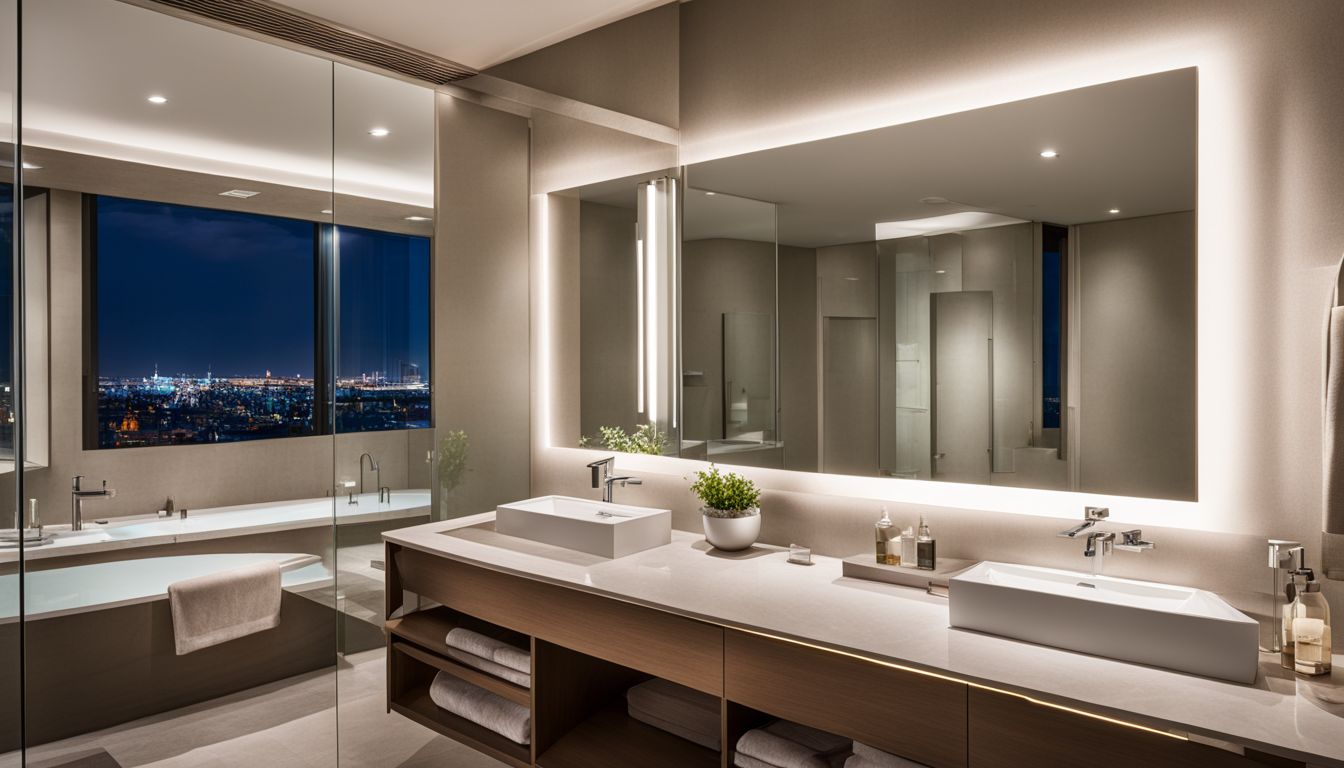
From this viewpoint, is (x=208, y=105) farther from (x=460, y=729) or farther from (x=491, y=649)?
(x=460, y=729)

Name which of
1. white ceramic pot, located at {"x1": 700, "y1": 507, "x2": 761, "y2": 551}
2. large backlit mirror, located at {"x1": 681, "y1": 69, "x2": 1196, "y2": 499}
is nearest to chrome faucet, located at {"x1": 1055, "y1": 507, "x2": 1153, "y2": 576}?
large backlit mirror, located at {"x1": 681, "y1": 69, "x2": 1196, "y2": 499}

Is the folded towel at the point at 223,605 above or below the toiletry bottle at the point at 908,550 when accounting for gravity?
below

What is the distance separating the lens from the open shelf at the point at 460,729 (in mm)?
2336

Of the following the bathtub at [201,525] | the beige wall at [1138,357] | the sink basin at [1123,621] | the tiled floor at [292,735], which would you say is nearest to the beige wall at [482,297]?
the bathtub at [201,525]

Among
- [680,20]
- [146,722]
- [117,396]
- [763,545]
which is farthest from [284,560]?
[680,20]

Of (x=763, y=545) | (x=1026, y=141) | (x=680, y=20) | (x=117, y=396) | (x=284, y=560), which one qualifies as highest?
(x=680, y=20)

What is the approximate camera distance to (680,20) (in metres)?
2.86

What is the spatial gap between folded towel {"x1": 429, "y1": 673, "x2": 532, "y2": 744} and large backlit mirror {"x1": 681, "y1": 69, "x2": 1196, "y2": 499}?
1131mm

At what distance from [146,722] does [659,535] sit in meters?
2.08

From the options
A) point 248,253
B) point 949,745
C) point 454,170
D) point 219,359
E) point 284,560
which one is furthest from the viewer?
point 248,253

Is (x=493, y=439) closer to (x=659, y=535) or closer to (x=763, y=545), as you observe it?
(x=659, y=535)

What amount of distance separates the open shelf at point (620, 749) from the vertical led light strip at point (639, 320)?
1.15 meters

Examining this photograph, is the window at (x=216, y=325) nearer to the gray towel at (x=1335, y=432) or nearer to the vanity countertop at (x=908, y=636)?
the vanity countertop at (x=908, y=636)

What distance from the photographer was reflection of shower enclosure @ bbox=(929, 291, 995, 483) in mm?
2092
